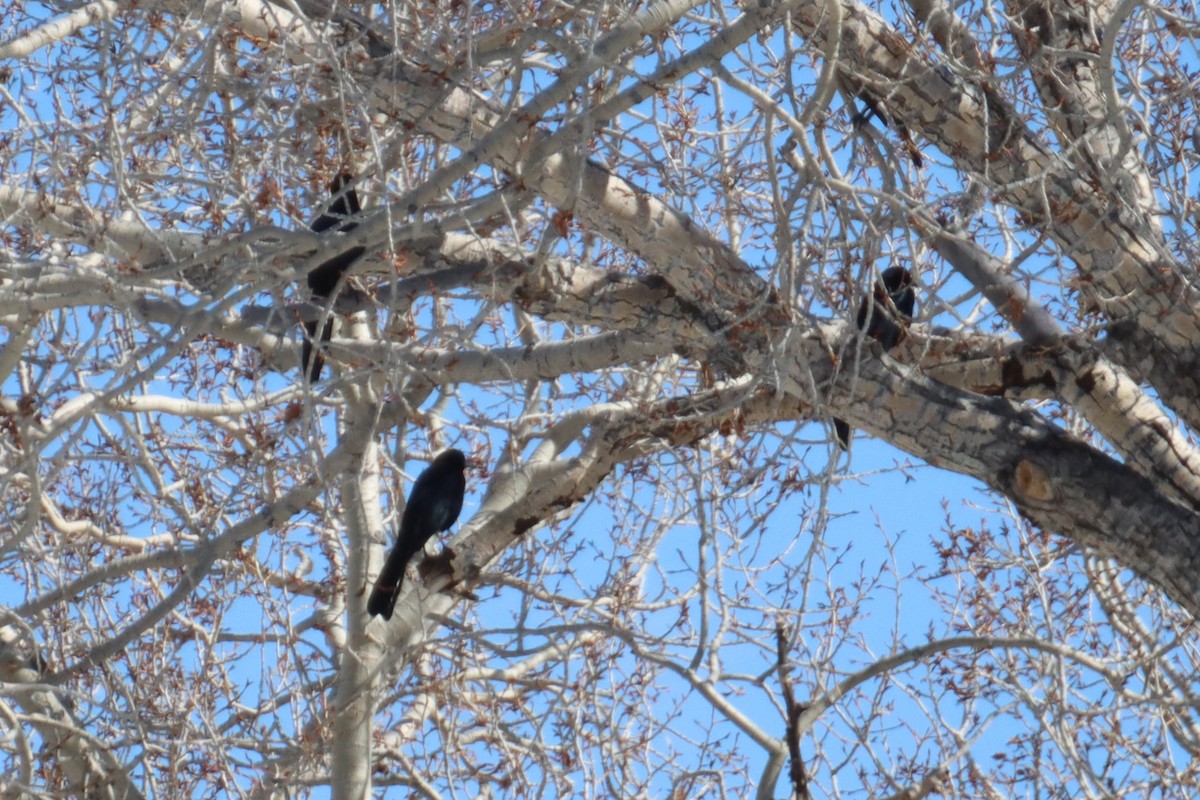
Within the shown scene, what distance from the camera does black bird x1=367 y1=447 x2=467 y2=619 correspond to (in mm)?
5074

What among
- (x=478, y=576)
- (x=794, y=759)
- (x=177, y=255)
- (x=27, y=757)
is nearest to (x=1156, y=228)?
(x=794, y=759)

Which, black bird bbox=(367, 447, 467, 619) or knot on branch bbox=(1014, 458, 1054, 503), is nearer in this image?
knot on branch bbox=(1014, 458, 1054, 503)

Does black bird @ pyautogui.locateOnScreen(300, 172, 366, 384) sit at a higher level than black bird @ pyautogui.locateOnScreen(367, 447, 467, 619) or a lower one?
higher

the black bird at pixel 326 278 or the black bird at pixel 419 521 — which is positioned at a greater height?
the black bird at pixel 326 278

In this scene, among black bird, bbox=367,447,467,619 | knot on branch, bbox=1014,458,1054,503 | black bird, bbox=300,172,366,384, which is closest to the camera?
knot on branch, bbox=1014,458,1054,503

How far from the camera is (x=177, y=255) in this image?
4375 mm

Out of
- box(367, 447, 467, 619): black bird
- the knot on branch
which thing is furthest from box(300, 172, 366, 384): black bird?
the knot on branch

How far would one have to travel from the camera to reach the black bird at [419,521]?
5.07 meters

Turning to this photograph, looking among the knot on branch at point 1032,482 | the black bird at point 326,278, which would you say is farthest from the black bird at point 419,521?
the knot on branch at point 1032,482

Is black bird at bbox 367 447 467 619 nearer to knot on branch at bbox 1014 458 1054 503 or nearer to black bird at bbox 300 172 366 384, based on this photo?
black bird at bbox 300 172 366 384

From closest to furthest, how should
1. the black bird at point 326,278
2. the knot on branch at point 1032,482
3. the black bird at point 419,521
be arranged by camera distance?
the knot on branch at point 1032,482 → the black bird at point 326,278 → the black bird at point 419,521

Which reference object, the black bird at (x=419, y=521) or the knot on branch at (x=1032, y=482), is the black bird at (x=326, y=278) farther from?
the knot on branch at (x=1032, y=482)

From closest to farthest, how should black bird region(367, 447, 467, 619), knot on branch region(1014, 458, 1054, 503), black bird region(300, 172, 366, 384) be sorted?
knot on branch region(1014, 458, 1054, 503) < black bird region(300, 172, 366, 384) < black bird region(367, 447, 467, 619)

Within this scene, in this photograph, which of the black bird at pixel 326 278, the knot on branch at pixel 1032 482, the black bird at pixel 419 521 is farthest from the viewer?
the black bird at pixel 419 521
